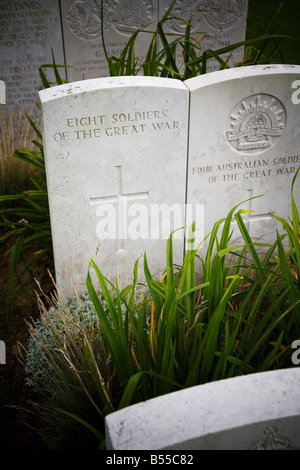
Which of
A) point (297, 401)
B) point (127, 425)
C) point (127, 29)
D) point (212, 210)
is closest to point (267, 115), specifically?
point (212, 210)

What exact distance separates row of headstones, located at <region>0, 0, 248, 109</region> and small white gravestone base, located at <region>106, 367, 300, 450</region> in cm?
363

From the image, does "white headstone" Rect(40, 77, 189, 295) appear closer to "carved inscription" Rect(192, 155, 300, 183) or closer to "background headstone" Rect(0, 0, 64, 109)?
"carved inscription" Rect(192, 155, 300, 183)

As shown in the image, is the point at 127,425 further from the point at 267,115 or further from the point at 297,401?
the point at 267,115

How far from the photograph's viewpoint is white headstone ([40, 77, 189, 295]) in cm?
217

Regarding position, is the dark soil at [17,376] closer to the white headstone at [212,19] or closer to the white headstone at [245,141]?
the white headstone at [245,141]

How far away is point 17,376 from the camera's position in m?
2.37

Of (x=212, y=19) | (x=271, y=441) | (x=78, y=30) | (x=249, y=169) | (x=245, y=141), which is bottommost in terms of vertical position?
(x=271, y=441)

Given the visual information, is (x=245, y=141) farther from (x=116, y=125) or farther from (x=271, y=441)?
(x=271, y=441)

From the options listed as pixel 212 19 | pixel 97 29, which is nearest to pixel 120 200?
pixel 97 29

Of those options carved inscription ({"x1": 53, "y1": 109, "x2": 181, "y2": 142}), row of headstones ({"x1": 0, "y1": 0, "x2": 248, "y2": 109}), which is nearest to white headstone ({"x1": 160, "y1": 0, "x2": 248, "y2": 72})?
row of headstones ({"x1": 0, "y1": 0, "x2": 248, "y2": 109})

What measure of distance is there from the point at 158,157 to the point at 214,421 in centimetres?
159

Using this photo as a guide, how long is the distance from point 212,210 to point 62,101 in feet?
3.64

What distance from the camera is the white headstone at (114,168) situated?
2.17 m

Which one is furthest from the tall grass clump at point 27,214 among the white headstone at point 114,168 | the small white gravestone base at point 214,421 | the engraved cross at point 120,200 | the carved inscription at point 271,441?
the carved inscription at point 271,441
